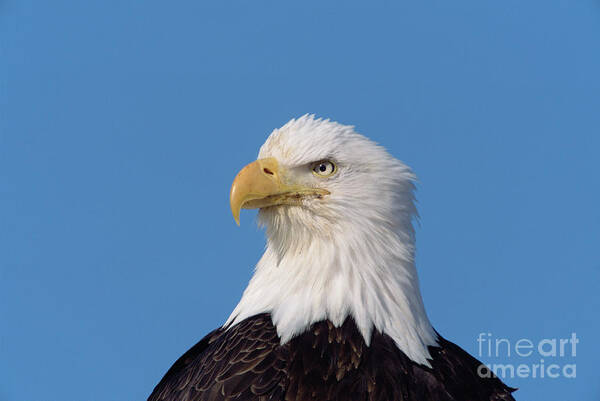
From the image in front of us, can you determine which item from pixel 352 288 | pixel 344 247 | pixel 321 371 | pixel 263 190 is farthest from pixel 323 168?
pixel 321 371

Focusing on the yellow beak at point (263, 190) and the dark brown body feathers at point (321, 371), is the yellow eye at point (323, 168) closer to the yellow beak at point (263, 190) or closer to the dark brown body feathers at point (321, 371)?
the yellow beak at point (263, 190)

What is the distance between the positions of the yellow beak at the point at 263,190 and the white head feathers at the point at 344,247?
0.05 m

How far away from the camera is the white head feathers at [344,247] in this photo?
536cm

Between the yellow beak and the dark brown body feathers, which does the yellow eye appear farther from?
the dark brown body feathers

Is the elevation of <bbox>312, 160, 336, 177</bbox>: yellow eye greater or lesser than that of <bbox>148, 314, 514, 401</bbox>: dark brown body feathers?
greater

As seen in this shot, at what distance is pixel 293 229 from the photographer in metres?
5.60

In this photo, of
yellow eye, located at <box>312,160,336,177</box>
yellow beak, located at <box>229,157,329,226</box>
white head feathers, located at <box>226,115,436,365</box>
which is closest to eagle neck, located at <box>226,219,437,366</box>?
white head feathers, located at <box>226,115,436,365</box>

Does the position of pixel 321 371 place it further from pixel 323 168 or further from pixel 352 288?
pixel 323 168

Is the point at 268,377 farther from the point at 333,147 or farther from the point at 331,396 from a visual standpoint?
the point at 333,147

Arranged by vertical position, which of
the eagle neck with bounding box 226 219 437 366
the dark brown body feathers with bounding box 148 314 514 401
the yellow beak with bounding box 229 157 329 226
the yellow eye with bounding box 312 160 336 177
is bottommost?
the dark brown body feathers with bounding box 148 314 514 401

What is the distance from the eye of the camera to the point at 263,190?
5.50 m

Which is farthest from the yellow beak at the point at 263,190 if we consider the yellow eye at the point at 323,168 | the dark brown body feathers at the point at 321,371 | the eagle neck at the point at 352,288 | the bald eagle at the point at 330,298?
the dark brown body feathers at the point at 321,371

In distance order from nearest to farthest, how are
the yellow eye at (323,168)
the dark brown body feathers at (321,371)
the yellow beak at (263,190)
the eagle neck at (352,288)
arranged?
the dark brown body feathers at (321,371), the eagle neck at (352,288), the yellow beak at (263,190), the yellow eye at (323,168)

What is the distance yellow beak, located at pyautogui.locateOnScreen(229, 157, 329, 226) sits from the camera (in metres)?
5.46
